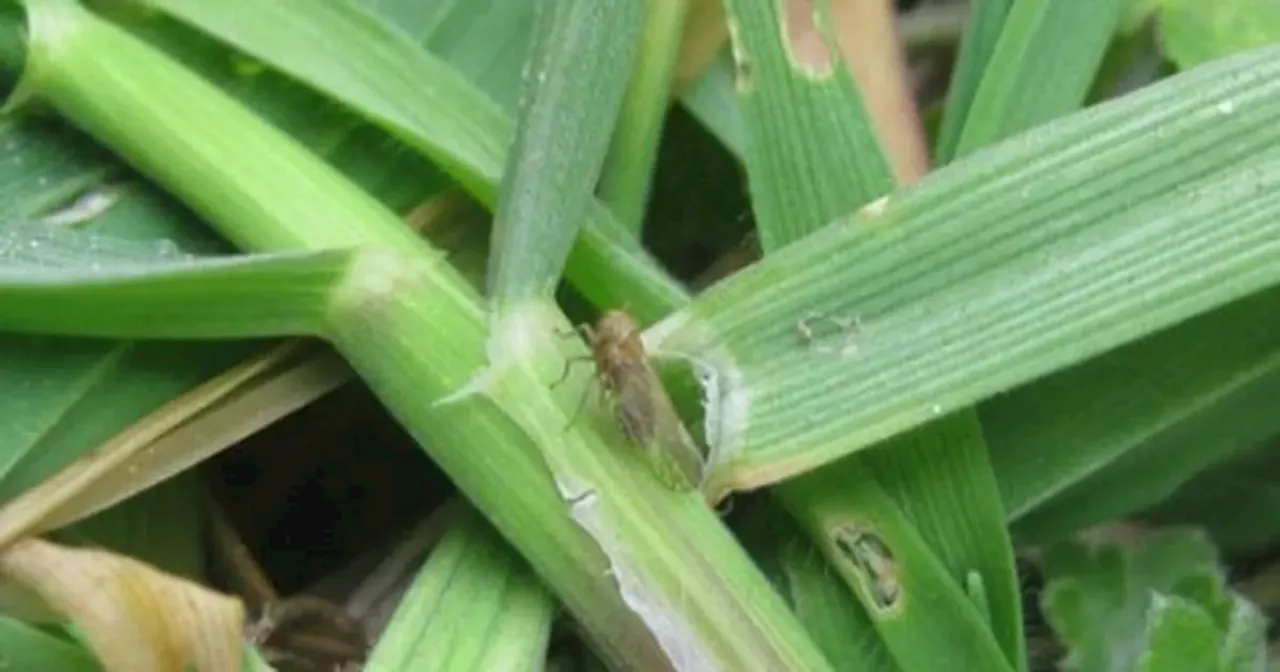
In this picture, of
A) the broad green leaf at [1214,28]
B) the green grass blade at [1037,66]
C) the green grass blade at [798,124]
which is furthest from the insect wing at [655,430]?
the broad green leaf at [1214,28]

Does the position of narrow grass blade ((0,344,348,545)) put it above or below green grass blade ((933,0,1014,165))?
above

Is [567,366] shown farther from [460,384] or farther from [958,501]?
[958,501]

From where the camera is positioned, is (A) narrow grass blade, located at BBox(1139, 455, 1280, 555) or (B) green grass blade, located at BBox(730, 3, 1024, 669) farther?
(A) narrow grass blade, located at BBox(1139, 455, 1280, 555)

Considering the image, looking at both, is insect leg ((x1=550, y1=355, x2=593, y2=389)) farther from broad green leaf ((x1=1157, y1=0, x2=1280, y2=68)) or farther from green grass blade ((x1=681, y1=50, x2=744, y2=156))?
broad green leaf ((x1=1157, y1=0, x2=1280, y2=68))

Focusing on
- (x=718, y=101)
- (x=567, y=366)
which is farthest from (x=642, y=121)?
(x=567, y=366)

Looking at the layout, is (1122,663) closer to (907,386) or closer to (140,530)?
(907,386)

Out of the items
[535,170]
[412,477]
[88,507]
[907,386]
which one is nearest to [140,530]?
[88,507]

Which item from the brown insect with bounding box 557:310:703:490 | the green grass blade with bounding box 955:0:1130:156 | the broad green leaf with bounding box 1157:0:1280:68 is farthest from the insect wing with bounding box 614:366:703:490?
the broad green leaf with bounding box 1157:0:1280:68
